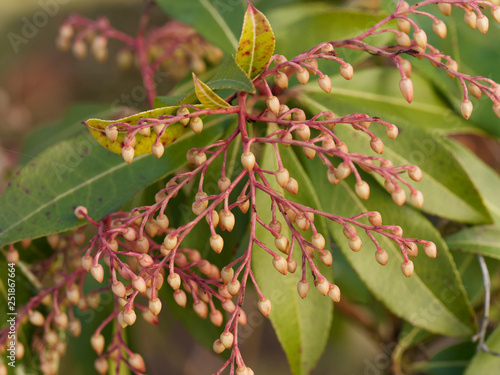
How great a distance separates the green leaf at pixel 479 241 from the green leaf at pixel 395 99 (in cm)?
24

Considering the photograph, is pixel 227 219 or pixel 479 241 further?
pixel 479 241

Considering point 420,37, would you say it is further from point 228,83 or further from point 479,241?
point 479,241

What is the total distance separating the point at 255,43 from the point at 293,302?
0.47 metres

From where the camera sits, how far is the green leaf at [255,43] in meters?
0.82

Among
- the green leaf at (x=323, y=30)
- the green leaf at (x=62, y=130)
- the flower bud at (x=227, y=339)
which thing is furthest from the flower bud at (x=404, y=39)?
the green leaf at (x=62, y=130)

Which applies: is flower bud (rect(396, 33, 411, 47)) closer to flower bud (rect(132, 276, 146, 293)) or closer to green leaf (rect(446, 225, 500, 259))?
green leaf (rect(446, 225, 500, 259))

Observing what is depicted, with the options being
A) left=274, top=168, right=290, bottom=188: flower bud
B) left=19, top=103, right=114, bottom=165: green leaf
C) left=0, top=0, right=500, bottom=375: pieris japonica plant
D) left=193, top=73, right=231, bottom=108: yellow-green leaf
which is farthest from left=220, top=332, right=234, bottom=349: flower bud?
left=19, top=103, right=114, bottom=165: green leaf

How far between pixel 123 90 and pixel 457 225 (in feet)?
5.83

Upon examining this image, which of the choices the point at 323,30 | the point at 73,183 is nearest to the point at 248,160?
the point at 73,183

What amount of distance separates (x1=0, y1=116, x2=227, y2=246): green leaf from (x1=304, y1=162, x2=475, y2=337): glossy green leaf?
31cm

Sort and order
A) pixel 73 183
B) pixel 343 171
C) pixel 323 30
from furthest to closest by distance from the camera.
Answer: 1. pixel 323 30
2. pixel 73 183
3. pixel 343 171

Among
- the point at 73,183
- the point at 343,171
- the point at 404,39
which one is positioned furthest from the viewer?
the point at 73,183

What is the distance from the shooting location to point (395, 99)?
48.4 inches

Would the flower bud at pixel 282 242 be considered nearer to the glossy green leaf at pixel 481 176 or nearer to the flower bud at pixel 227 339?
the flower bud at pixel 227 339
